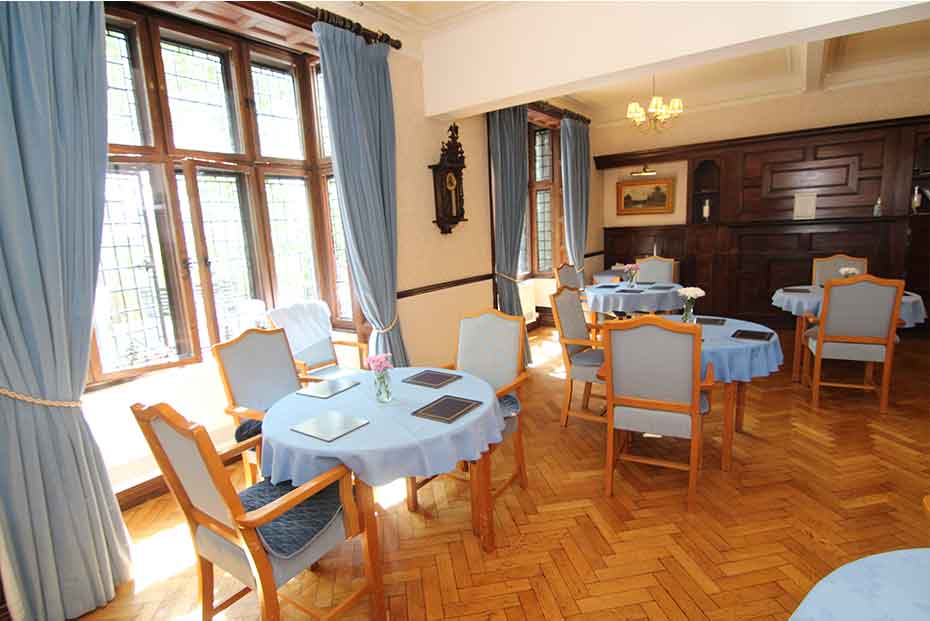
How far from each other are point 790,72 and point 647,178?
6.41ft

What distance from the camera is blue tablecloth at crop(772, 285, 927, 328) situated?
3.63m

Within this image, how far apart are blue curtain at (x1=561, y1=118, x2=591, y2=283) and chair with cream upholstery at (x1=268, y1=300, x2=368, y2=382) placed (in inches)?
149

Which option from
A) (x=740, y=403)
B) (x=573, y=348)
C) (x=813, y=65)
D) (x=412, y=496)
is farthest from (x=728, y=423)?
(x=813, y=65)

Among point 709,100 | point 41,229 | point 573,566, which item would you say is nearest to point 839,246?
point 709,100

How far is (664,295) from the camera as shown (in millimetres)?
4504

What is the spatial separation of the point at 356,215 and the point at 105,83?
58.9 inches

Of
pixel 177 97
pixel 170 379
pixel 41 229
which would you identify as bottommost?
pixel 170 379

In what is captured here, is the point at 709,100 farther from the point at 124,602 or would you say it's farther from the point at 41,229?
the point at 124,602

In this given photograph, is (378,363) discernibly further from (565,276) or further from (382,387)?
(565,276)

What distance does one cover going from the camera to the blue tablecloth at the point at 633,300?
445 cm

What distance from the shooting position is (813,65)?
15.0 feet

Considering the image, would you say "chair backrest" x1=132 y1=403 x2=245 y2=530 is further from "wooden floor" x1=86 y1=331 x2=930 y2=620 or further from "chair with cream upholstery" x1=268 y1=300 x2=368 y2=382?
"chair with cream upholstery" x1=268 y1=300 x2=368 y2=382

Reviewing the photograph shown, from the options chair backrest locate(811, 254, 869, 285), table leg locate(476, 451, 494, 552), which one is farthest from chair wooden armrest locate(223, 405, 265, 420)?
chair backrest locate(811, 254, 869, 285)

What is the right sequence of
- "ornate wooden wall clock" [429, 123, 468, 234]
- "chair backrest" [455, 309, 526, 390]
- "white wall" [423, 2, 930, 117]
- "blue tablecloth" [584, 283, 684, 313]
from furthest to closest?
1. "blue tablecloth" [584, 283, 684, 313]
2. "ornate wooden wall clock" [429, 123, 468, 234]
3. "chair backrest" [455, 309, 526, 390]
4. "white wall" [423, 2, 930, 117]
